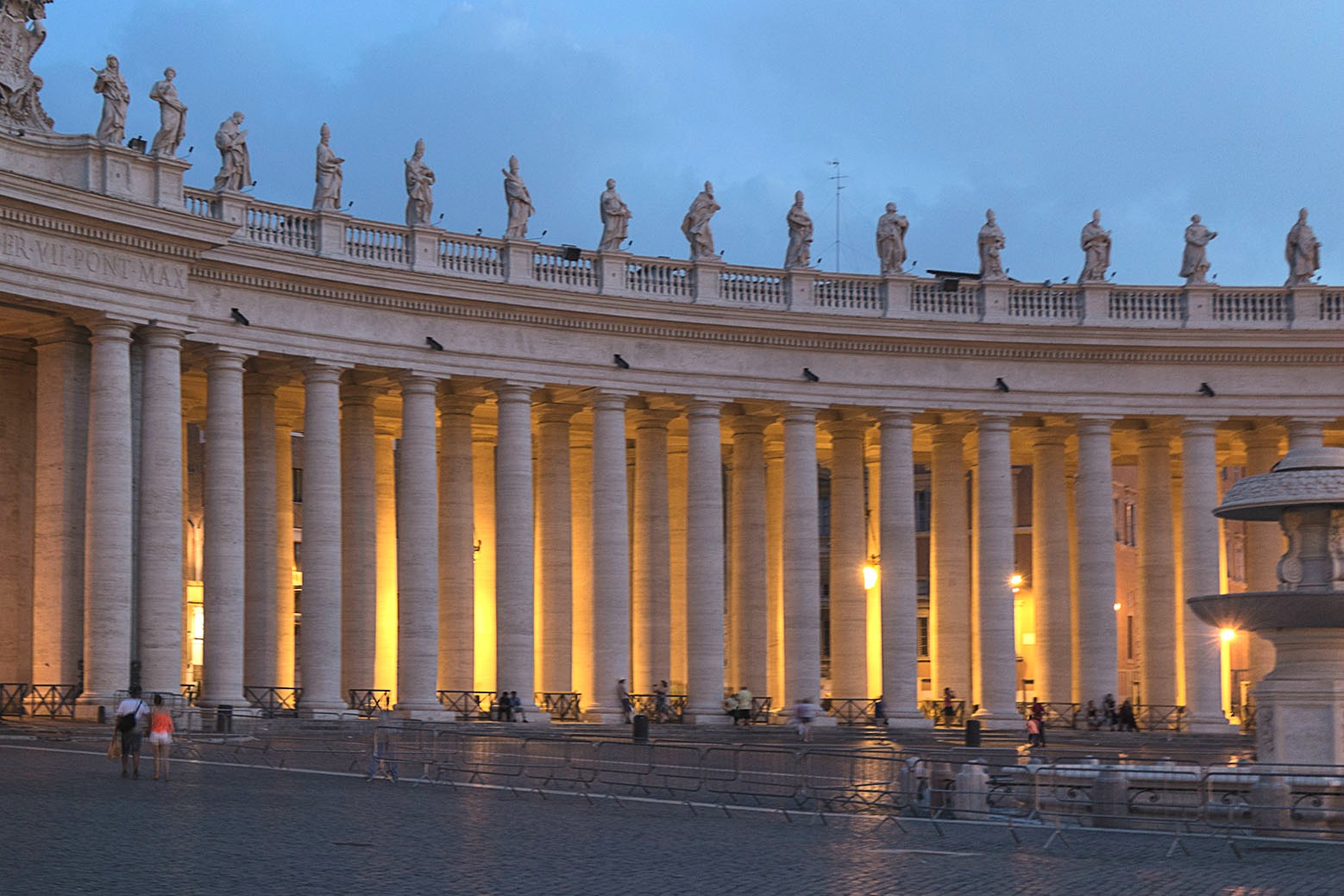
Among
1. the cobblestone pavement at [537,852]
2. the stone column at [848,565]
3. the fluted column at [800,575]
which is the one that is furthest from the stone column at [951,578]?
the cobblestone pavement at [537,852]

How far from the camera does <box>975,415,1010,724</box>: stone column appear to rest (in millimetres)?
73562

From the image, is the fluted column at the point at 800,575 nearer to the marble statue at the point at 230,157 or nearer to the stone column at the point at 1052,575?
the stone column at the point at 1052,575

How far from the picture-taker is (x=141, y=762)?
4406 centimetres

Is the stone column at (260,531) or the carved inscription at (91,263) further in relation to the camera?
the stone column at (260,531)

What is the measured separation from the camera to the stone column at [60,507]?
57469mm

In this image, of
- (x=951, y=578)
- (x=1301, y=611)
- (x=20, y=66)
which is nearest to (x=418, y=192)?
(x=20, y=66)

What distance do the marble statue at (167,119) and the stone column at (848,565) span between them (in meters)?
29.0

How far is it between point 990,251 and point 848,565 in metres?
13.5

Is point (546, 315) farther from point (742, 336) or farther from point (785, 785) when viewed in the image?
point (785, 785)

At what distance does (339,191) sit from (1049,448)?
101 ft

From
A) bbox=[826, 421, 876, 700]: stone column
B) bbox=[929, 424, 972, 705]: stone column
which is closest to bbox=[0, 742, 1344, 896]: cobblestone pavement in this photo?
bbox=[826, 421, 876, 700]: stone column

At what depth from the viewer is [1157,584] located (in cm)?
7706

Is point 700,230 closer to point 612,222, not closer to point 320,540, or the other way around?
point 612,222

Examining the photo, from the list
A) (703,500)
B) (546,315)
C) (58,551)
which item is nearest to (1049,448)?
(703,500)
